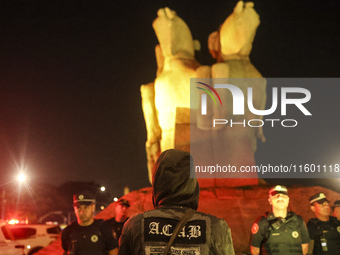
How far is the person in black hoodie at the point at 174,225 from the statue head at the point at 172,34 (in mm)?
15466

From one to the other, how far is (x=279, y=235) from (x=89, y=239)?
2.50 m

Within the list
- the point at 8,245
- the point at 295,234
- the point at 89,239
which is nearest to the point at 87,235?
the point at 89,239

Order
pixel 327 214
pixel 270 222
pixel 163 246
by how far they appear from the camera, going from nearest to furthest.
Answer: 1. pixel 163 246
2. pixel 270 222
3. pixel 327 214

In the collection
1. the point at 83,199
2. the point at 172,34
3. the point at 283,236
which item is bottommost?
the point at 283,236

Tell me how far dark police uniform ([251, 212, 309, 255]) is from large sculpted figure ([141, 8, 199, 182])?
11.1 m

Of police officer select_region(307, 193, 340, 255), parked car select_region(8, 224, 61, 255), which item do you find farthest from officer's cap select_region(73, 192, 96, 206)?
parked car select_region(8, 224, 61, 255)

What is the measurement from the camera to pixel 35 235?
1449 cm

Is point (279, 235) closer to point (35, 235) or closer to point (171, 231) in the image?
point (171, 231)

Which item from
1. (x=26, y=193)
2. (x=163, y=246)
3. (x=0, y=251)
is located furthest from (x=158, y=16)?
(x=26, y=193)

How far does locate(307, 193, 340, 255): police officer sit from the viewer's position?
6918 mm

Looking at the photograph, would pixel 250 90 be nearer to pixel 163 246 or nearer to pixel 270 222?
pixel 270 222

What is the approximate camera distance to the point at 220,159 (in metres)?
16.9

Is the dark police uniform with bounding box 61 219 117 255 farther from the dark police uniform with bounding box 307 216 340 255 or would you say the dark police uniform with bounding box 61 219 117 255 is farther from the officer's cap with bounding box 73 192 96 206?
the dark police uniform with bounding box 307 216 340 255

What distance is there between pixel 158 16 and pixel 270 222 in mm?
13385
